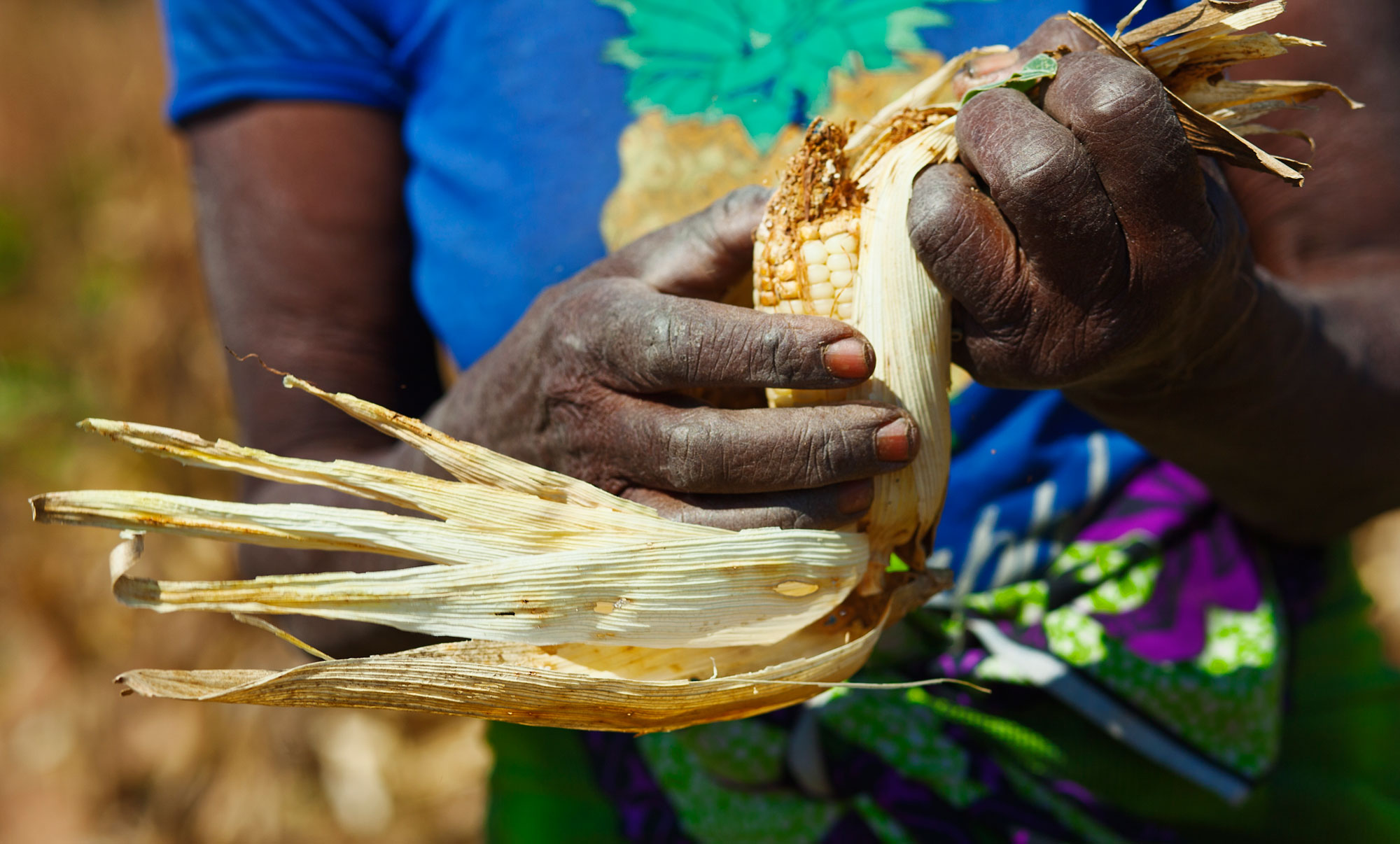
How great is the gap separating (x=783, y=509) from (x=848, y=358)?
0.48 ft

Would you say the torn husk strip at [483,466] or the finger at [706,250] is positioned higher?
Result: the finger at [706,250]

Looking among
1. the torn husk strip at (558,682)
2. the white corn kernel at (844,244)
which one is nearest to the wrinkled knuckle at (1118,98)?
the white corn kernel at (844,244)

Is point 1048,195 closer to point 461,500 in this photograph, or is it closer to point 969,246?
point 969,246

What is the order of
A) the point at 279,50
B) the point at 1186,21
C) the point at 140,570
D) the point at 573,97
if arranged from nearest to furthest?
the point at 1186,21 → the point at 573,97 → the point at 279,50 → the point at 140,570

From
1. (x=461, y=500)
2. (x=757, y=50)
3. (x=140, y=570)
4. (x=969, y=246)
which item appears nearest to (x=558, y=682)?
(x=461, y=500)

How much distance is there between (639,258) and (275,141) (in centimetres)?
88

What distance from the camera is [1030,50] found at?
0.81 m

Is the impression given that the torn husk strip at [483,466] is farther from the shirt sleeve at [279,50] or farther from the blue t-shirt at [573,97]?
the shirt sleeve at [279,50]

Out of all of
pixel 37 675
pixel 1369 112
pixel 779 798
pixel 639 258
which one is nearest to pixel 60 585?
pixel 37 675

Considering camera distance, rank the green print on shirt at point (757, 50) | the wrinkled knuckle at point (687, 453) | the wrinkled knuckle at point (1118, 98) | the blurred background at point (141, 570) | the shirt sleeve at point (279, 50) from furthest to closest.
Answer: the blurred background at point (141, 570) < the shirt sleeve at point (279, 50) < the green print on shirt at point (757, 50) < the wrinkled knuckle at point (687, 453) < the wrinkled knuckle at point (1118, 98)

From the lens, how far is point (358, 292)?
4.80ft

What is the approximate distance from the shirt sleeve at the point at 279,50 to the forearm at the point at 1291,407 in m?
1.18

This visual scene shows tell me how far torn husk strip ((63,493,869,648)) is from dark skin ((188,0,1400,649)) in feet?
0.15

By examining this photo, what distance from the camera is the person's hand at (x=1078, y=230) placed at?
0.68m
